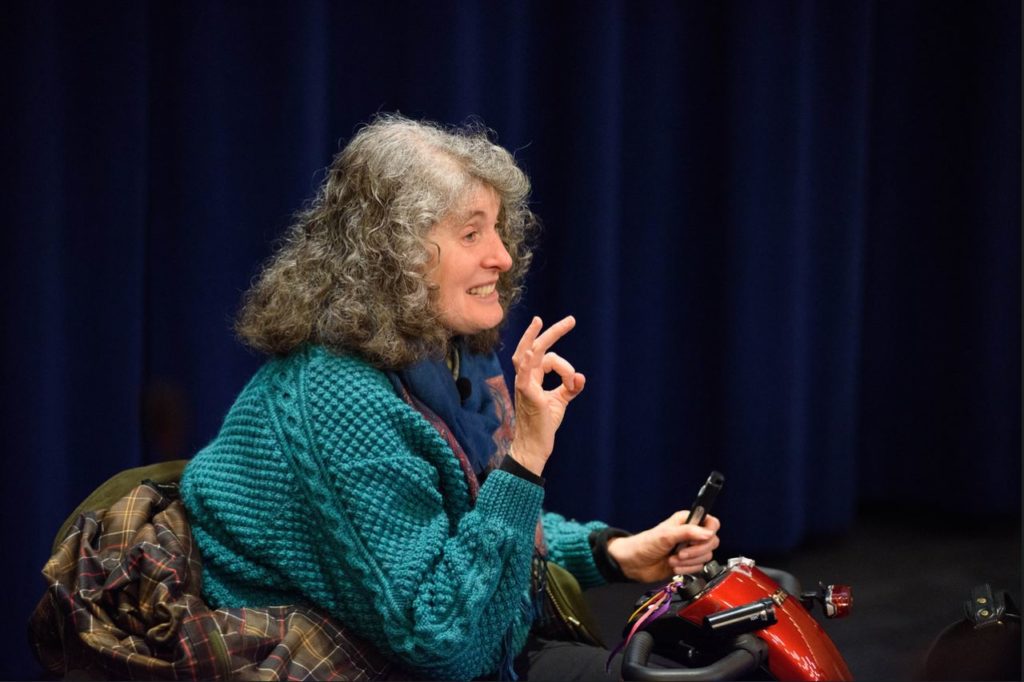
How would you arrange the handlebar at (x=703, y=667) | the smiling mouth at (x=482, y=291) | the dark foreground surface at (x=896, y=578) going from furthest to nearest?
the dark foreground surface at (x=896, y=578), the smiling mouth at (x=482, y=291), the handlebar at (x=703, y=667)

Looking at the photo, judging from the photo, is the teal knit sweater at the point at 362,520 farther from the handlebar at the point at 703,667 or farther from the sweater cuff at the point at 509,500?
the handlebar at the point at 703,667

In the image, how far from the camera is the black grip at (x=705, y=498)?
1.52 m

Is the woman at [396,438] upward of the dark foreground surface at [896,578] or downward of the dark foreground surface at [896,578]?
upward

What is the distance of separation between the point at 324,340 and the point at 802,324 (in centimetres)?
194

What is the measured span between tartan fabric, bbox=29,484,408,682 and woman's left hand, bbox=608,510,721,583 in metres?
0.45

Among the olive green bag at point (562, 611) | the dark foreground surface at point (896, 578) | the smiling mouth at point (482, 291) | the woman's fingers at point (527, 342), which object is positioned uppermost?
the smiling mouth at point (482, 291)

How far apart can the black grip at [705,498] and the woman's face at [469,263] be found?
381 mm

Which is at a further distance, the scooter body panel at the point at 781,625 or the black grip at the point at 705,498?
the black grip at the point at 705,498

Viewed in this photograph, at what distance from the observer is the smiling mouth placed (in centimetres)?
161

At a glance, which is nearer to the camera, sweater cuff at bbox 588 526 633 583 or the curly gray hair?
the curly gray hair

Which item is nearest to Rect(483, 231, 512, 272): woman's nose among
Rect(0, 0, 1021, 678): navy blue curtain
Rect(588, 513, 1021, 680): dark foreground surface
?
Rect(0, 0, 1021, 678): navy blue curtain

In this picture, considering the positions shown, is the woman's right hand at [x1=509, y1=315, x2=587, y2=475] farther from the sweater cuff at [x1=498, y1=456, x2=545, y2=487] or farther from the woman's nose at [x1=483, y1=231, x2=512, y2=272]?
the woman's nose at [x1=483, y1=231, x2=512, y2=272]

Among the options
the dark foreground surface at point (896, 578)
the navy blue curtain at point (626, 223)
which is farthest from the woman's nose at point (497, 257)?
the dark foreground surface at point (896, 578)

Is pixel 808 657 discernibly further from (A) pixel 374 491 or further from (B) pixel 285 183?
(B) pixel 285 183
